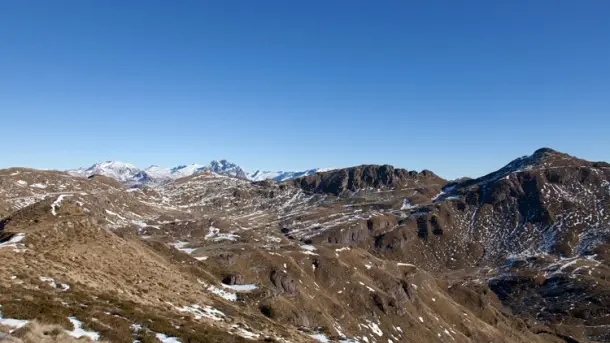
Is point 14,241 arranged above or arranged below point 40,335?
above

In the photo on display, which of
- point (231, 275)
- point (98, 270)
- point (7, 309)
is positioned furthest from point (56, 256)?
point (231, 275)

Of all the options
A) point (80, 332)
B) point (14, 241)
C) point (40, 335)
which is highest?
point (14, 241)

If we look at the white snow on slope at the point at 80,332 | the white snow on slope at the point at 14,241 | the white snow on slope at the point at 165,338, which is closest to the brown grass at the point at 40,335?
the white snow on slope at the point at 80,332

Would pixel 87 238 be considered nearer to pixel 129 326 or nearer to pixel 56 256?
pixel 56 256

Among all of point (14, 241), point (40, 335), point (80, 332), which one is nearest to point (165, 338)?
point (80, 332)

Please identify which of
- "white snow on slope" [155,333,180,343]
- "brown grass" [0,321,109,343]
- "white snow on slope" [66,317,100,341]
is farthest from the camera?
"white snow on slope" [155,333,180,343]

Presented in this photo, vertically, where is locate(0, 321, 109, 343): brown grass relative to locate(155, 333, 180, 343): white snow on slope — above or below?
above

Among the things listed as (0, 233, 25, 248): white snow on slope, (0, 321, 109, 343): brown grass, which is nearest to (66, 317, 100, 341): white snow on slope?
(0, 321, 109, 343): brown grass

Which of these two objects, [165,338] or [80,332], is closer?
[80,332]

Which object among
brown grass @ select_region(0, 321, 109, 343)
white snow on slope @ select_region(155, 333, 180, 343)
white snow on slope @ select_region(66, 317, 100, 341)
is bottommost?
white snow on slope @ select_region(155, 333, 180, 343)

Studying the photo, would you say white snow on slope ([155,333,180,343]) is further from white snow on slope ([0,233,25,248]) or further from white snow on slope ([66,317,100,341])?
white snow on slope ([0,233,25,248])

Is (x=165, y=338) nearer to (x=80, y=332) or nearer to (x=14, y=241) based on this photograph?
(x=80, y=332)
